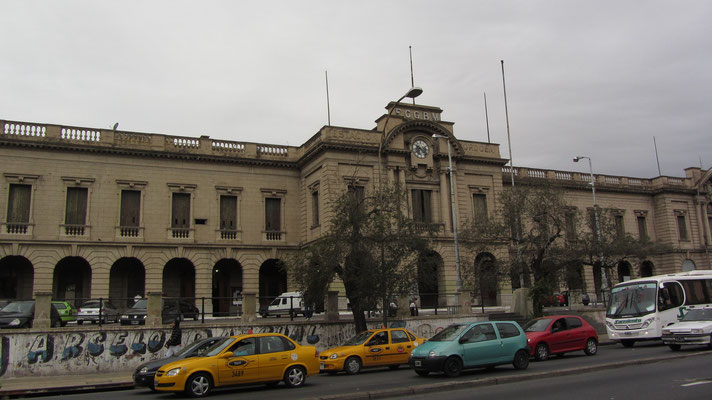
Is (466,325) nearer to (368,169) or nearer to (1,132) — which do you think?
(368,169)

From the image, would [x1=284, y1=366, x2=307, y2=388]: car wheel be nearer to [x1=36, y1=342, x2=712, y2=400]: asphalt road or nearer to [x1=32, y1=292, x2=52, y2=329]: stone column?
[x1=36, y1=342, x2=712, y2=400]: asphalt road

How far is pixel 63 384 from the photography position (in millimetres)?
17219

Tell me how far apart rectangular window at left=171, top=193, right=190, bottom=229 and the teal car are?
84.0 feet

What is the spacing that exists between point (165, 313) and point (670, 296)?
2041 cm

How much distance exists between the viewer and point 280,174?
136ft

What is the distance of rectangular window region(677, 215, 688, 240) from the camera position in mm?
54594

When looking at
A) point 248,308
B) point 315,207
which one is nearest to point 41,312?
point 248,308

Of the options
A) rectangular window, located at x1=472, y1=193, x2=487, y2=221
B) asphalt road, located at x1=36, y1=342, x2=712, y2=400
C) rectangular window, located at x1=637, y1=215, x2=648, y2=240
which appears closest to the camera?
asphalt road, located at x1=36, y1=342, x2=712, y2=400

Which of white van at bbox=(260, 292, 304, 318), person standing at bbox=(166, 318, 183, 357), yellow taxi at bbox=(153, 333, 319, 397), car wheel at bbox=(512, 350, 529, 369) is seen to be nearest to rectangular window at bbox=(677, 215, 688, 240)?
white van at bbox=(260, 292, 304, 318)

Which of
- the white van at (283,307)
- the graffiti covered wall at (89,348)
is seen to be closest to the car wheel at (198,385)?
the graffiti covered wall at (89,348)

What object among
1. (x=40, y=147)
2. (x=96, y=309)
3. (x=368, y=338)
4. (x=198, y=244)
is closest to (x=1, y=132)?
(x=40, y=147)

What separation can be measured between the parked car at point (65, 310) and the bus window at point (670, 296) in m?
23.0

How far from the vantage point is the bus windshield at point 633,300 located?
21828 mm

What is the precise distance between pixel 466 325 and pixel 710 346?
9.16 m
